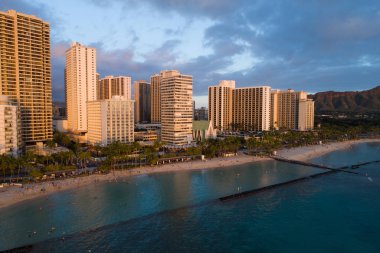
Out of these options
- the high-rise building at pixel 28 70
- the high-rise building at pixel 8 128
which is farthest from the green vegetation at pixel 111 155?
the high-rise building at pixel 28 70

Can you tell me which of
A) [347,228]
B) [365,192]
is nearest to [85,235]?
[347,228]

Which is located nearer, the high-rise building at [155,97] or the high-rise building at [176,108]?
the high-rise building at [176,108]

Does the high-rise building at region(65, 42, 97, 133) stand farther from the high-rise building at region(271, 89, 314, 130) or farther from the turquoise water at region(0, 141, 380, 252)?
the high-rise building at region(271, 89, 314, 130)

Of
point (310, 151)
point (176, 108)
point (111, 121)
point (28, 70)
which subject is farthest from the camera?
point (310, 151)

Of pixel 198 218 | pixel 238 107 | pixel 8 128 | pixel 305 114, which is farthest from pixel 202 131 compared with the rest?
pixel 198 218

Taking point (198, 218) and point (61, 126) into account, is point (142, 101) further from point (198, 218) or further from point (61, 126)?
point (198, 218)

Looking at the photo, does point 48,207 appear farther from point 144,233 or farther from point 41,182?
point 144,233

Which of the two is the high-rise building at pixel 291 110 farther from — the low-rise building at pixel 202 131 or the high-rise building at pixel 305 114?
the low-rise building at pixel 202 131

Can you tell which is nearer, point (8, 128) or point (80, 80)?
point (8, 128)
